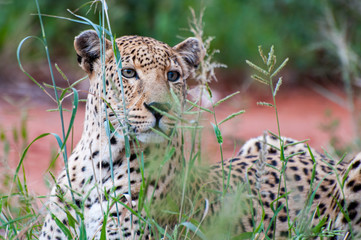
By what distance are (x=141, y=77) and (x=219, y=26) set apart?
24.0 feet

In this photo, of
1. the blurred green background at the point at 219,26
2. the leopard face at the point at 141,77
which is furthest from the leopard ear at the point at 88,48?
the blurred green background at the point at 219,26

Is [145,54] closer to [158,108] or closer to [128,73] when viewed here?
[128,73]

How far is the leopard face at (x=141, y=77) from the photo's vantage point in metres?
3.55

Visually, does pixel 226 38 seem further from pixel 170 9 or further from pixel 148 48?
pixel 148 48

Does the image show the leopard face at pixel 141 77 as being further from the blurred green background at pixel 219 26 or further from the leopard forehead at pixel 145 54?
the blurred green background at pixel 219 26

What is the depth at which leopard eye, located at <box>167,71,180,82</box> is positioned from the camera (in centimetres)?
393

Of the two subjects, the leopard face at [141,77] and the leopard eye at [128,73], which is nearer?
the leopard face at [141,77]

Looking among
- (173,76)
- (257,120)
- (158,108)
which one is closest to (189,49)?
(173,76)

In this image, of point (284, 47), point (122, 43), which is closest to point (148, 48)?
point (122, 43)

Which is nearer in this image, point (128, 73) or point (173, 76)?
point (128, 73)

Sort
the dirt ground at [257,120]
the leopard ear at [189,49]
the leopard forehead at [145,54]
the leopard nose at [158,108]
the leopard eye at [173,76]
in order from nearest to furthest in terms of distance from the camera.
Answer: the leopard nose at [158,108] → the leopard forehead at [145,54] → the leopard eye at [173,76] → the leopard ear at [189,49] → the dirt ground at [257,120]

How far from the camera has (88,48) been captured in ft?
12.9

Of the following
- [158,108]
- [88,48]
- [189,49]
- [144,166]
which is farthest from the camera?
[189,49]

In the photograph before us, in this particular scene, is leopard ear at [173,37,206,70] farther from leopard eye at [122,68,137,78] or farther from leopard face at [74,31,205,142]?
leopard eye at [122,68,137,78]
